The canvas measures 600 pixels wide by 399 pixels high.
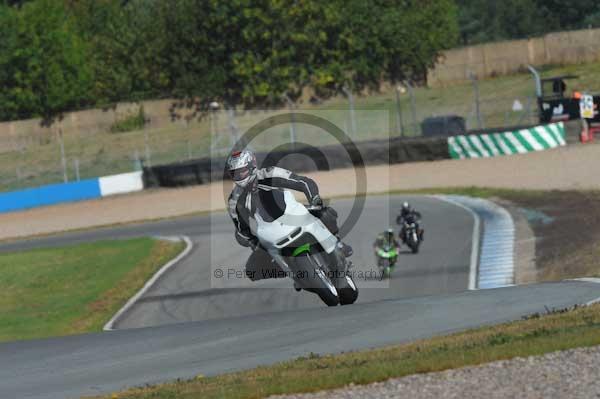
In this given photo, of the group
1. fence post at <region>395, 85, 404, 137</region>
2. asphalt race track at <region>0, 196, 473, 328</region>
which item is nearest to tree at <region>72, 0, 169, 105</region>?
fence post at <region>395, 85, 404, 137</region>

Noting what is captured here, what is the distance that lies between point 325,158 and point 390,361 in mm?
27554

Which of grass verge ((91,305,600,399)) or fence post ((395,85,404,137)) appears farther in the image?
fence post ((395,85,404,137))

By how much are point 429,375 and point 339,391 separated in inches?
26.2

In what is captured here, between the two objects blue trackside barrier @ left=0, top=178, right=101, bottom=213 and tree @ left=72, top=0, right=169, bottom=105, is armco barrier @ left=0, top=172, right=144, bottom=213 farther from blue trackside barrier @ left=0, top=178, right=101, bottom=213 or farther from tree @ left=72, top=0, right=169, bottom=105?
tree @ left=72, top=0, right=169, bottom=105

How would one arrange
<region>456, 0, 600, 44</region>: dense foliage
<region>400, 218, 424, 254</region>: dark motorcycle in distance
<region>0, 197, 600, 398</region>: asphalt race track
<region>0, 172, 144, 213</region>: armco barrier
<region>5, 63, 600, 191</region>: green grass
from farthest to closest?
<region>456, 0, 600, 44</region>: dense foliage, <region>5, 63, 600, 191</region>: green grass, <region>0, 172, 144, 213</region>: armco barrier, <region>400, 218, 424, 254</region>: dark motorcycle in distance, <region>0, 197, 600, 398</region>: asphalt race track

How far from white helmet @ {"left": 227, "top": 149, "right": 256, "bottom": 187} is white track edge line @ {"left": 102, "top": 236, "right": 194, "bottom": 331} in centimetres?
564

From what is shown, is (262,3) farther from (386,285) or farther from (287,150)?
(386,285)

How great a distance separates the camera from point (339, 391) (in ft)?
24.3

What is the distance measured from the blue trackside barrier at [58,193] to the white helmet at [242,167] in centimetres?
2889

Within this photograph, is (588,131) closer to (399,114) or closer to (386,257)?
(399,114)

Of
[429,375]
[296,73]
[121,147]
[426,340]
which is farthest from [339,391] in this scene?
[296,73]

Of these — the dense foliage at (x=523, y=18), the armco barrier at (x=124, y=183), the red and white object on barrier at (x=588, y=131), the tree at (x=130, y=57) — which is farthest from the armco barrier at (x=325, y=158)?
→ the dense foliage at (x=523, y=18)

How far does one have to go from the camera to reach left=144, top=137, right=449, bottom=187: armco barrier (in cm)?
3453

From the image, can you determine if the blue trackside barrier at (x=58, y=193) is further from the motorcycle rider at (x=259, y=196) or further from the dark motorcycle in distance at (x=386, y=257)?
the motorcycle rider at (x=259, y=196)
